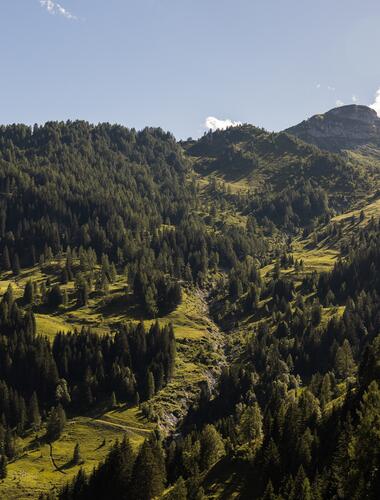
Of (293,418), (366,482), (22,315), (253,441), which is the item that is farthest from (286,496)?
Result: (22,315)

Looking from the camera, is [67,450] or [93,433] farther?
[93,433]

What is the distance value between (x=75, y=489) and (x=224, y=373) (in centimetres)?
8124

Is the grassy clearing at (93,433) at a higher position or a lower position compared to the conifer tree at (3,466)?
lower

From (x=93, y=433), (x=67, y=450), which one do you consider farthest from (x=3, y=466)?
(x=93, y=433)

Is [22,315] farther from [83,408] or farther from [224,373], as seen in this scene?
[224,373]

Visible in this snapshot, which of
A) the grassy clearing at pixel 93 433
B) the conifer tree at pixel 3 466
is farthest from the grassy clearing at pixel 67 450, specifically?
the conifer tree at pixel 3 466

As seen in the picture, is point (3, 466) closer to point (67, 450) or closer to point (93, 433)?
point (67, 450)

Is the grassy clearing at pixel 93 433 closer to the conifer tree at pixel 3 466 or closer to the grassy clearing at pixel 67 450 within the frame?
the grassy clearing at pixel 67 450

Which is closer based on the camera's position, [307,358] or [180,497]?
[180,497]

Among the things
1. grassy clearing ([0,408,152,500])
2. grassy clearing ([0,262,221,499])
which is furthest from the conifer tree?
grassy clearing ([0,262,221,499])

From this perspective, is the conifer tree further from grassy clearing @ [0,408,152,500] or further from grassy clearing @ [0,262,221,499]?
grassy clearing @ [0,262,221,499]

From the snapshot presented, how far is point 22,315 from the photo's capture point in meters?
195

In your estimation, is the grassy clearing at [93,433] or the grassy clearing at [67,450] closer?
the grassy clearing at [67,450]

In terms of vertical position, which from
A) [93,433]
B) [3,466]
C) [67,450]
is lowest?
[67,450]
